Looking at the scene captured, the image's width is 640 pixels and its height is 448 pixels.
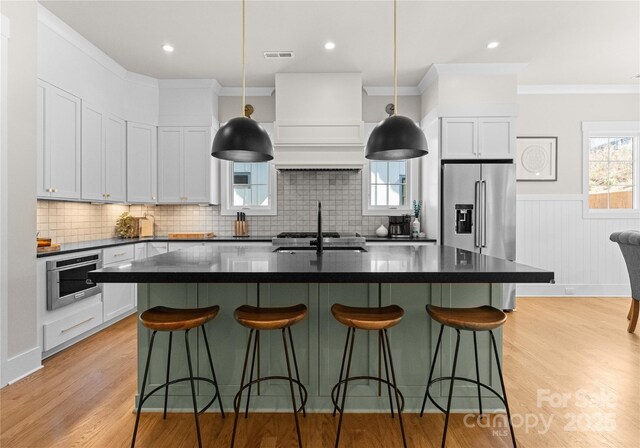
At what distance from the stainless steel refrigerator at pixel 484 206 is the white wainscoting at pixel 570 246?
0.96m

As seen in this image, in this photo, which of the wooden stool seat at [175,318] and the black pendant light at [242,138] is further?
the black pendant light at [242,138]

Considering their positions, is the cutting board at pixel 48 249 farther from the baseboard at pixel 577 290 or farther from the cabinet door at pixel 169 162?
the baseboard at pixel 577 290

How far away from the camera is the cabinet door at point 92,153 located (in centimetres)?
363

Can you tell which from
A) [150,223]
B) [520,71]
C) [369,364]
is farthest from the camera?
[150,223]

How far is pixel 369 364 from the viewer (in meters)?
2.12

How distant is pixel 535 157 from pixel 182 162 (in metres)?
5.00

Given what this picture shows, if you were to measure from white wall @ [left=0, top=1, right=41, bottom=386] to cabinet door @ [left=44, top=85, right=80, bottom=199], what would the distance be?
504 millimetres

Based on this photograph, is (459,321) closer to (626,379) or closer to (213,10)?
(626,379)

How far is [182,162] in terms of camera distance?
462 cm

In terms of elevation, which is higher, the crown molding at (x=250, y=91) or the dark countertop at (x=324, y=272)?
the crown molding at (x=250, y=91)

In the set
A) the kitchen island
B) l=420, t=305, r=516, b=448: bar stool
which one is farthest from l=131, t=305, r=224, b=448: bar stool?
l=420, t=305, r=516, b=448: bar stool

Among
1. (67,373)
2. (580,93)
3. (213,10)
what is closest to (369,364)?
(67,373)

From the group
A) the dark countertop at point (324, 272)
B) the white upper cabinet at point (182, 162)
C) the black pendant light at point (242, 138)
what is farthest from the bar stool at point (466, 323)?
the white upper cabinet at point (182, 162)

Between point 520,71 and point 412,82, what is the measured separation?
1335mm
